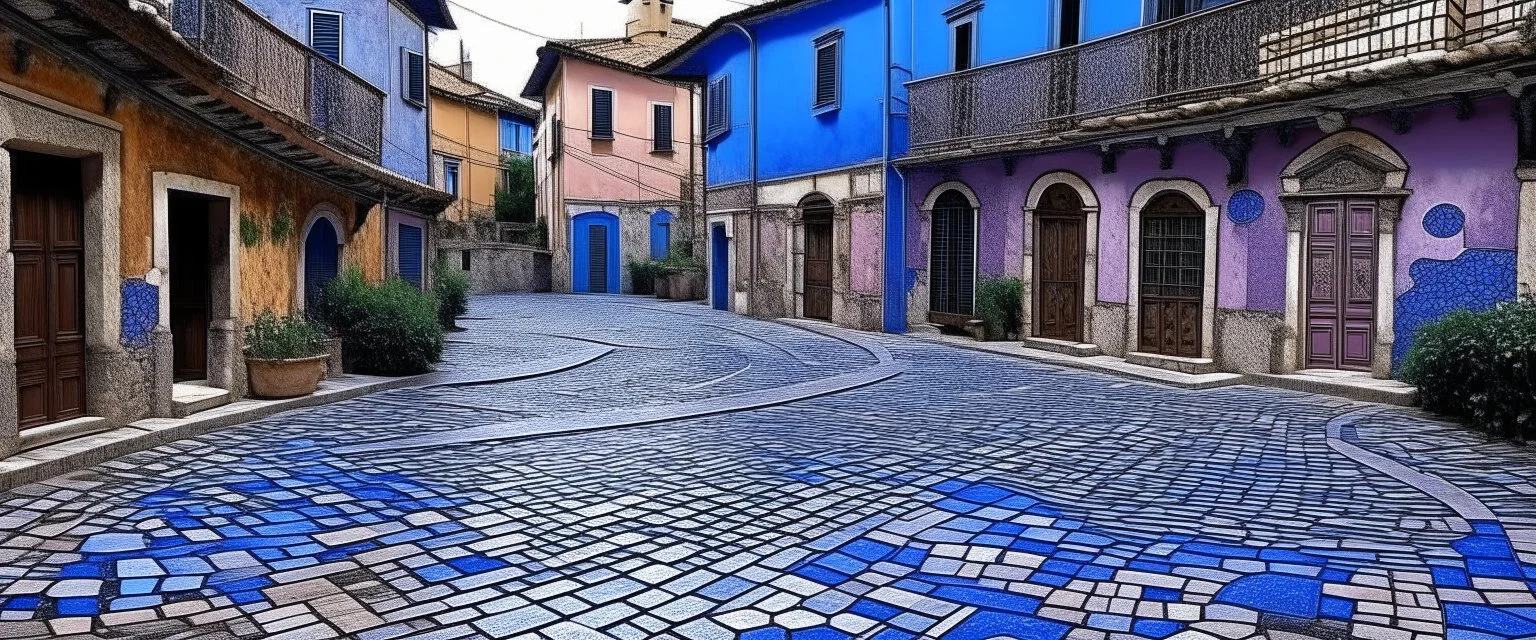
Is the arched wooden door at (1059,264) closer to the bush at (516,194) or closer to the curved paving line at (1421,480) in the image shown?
the curved paving line at (1421,480)

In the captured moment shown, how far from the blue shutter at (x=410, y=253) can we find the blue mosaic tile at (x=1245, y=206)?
575 inches

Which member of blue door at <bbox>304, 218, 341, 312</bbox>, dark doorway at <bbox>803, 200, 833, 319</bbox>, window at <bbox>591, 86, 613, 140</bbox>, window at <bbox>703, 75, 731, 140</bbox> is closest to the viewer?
blue door at <bbox>304, 218, 341, 312</bbox>

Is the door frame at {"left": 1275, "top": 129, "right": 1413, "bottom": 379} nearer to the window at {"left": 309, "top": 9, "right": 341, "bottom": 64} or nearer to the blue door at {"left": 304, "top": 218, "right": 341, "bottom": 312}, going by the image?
the blue door at {"left": 304, "top": 218, "right": 341, "bottom": 312}

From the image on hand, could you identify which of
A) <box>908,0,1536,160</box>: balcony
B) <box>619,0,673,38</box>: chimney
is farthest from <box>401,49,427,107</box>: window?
<box>619,0,673,38</box>: chimney

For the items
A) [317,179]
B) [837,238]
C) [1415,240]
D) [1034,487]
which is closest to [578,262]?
[837,238]

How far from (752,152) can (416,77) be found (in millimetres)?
7776

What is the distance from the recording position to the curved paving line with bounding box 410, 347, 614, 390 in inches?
482

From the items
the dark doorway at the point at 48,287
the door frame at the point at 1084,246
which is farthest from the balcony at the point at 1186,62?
the dark doorway at the point at 48,287

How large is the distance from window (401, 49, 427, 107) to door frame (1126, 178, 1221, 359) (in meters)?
14.5

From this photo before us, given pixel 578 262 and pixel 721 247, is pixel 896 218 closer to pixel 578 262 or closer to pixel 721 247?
pixel 721 247

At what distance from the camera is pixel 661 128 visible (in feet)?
122

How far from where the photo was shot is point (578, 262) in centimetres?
3709

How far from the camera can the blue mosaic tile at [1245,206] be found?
13.4m

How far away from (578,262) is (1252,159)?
88.9ft
